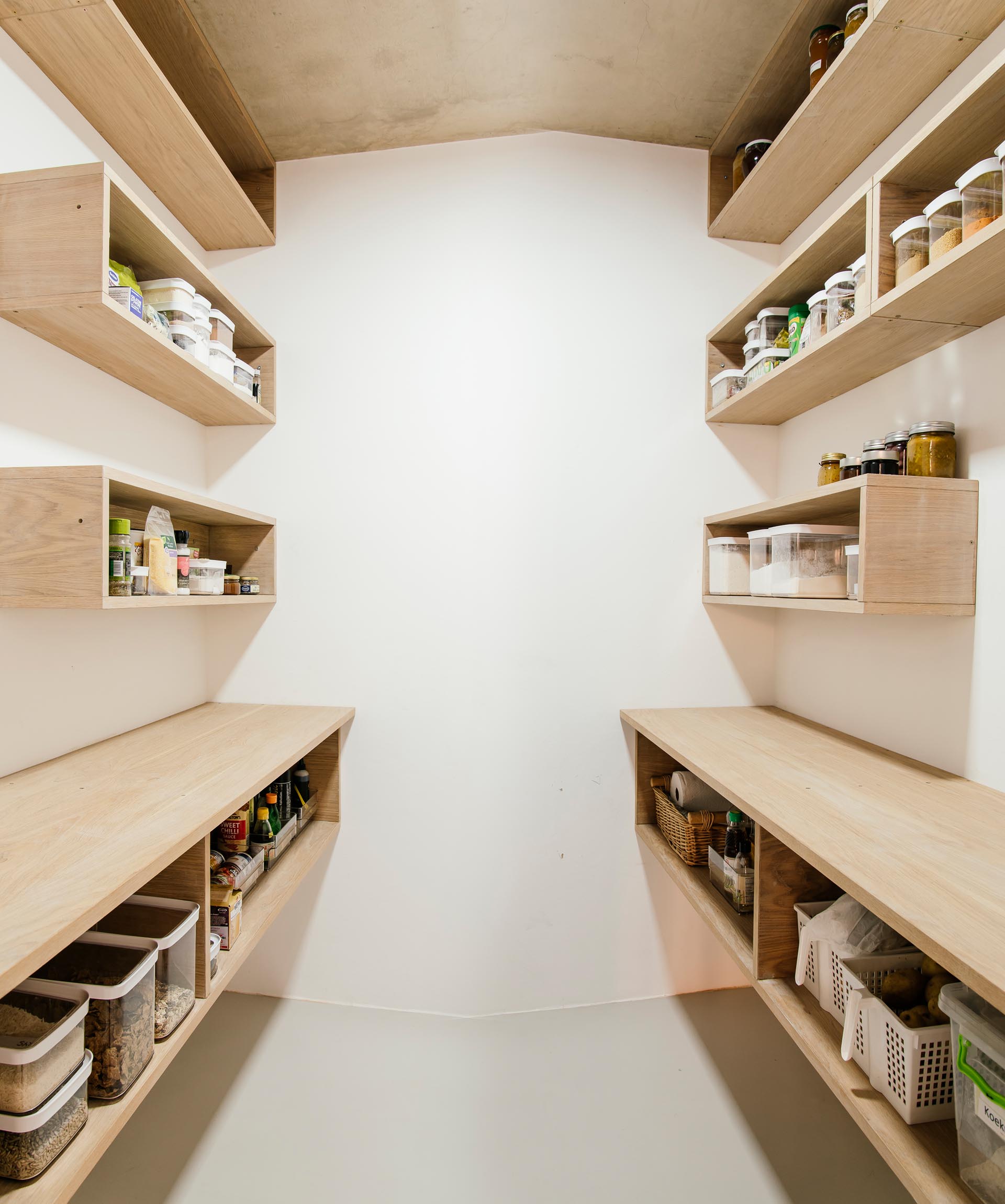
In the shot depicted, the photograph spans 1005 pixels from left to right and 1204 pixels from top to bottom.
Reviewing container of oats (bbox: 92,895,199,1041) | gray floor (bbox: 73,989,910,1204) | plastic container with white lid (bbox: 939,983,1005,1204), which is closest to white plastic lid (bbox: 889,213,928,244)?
plastic container with white lid (bbox: 939,983,1005,1204)

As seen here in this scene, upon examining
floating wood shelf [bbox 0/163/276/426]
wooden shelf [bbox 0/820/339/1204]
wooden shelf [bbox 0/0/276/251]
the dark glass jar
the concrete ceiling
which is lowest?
wooden shelf [bbox 0/820/339/1204]

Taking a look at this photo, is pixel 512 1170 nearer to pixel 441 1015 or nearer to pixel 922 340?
pixel 441 1015

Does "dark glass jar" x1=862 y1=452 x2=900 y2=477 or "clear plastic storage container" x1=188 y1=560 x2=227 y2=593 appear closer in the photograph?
"dark glass jar" x1=862 y1=452 x2=900 y2=477

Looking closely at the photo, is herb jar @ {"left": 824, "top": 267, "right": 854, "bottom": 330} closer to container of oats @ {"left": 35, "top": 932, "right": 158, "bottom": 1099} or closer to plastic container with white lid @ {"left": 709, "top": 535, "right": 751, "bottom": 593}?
plastic container with white lid @ {"left": 709, "top": 535, "right": 751, "bottom": 593}

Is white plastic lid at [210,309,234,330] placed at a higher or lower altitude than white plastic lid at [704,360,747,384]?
higher

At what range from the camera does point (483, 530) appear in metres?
1.84

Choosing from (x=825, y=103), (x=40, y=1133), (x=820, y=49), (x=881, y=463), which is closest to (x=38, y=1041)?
(x=40, y=1133)

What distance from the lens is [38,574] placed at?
1073 millimetres

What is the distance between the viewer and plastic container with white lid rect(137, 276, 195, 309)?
4.47 ft

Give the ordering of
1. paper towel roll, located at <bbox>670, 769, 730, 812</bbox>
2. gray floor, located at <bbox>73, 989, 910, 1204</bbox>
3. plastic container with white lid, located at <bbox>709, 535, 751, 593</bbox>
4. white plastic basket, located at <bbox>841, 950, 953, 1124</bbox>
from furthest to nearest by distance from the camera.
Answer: plastic container with white lid, located at <bbox>709, 535, 751, 593</bbox>, paper towel roll, located at <bbox>670, 769, 730, 812</bbox>, gray floor, located at <bbox>73, 989, 910, 1204</bbox>, white plastic basket, located at <bbox>841, 950, 953, 1124</bbox>

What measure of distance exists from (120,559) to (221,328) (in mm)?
761

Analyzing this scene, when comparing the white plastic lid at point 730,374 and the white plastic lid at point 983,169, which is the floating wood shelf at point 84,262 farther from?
the white plastic lid at point 983,169

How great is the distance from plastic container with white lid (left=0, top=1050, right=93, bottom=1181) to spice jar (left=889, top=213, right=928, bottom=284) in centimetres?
169

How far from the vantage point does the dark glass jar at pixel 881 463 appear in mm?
1225
